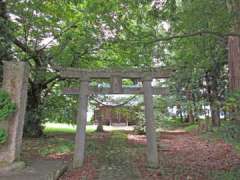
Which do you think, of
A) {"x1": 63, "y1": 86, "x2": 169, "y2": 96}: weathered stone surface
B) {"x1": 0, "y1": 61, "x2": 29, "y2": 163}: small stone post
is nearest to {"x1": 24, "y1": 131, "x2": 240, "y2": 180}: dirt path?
{"x1": 0, "y1": 61, "x2": 29, "y2": 163}: small stone post

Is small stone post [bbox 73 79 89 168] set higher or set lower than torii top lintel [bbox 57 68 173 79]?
lower

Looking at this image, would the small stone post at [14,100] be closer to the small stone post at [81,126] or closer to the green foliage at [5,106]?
the green foliage at [5,106]

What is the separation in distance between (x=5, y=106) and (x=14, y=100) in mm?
311

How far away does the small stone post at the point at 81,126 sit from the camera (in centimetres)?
839

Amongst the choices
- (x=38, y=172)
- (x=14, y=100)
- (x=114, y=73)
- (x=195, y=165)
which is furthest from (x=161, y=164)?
(x=14, y=100)

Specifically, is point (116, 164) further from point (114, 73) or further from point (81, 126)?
point (114, 73)

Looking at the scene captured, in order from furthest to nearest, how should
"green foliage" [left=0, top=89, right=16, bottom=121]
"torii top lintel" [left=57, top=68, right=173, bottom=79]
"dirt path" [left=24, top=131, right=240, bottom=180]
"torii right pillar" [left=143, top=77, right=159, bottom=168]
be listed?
"torii top lintel" [left=57, top=68, right=173, bottom=79] → "torii right pillar" [left=143, top=77, right=159, bottom=168] → "dirt path" [left=24, top=131, right=240, bottom=180] → "green foliage" [left=0, top=89, right=16, bottom=121]

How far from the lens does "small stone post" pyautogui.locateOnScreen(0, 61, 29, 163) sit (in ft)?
22.0

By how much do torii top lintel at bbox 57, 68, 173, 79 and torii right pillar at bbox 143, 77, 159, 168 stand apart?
18 cm

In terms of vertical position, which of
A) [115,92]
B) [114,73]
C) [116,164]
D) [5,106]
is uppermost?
[114,73]

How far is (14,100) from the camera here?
6.84 metres

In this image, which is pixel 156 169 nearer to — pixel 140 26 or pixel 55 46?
pixel 140 26

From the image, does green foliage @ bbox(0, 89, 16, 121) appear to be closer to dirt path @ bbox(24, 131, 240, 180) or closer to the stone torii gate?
dirt path @ bbox(24, 131, 240, 180)

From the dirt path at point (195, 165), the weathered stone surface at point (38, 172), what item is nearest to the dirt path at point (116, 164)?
the dirt path at point (195, 165)
